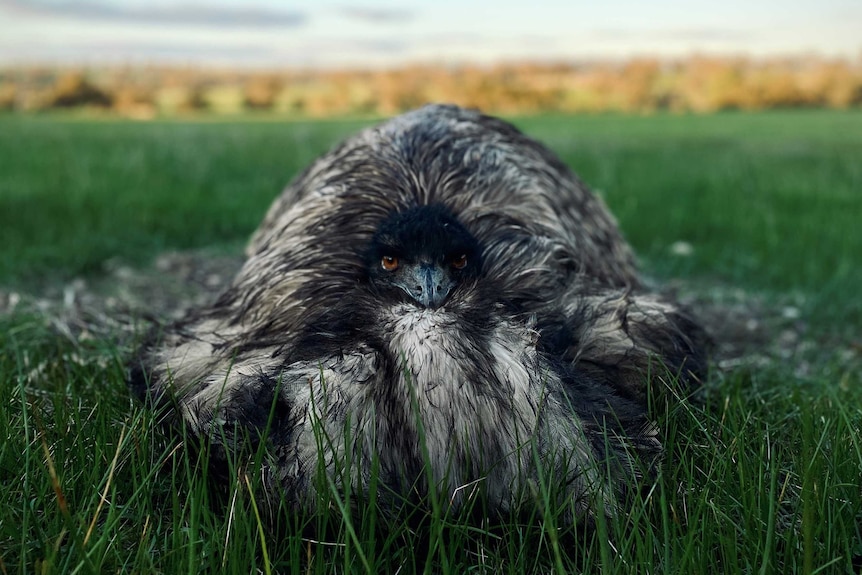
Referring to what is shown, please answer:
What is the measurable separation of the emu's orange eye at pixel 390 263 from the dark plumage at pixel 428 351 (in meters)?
0.01

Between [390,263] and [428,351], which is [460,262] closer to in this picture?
[390,263]

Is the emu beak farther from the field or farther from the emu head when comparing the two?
the field

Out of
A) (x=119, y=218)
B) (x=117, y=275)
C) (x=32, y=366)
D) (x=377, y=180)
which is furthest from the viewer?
(x=119, y=218)

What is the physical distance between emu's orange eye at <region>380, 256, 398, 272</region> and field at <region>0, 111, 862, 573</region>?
0.88 metres

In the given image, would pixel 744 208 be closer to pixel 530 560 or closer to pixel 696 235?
pixel 696 235

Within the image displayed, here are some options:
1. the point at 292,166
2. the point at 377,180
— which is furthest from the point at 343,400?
the point at 292,166

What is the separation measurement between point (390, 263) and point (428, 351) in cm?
48

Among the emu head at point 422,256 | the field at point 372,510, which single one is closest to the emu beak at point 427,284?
the emu head at point 422,256

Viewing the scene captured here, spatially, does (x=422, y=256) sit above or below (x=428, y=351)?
above

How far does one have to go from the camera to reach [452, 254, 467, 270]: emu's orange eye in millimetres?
3285

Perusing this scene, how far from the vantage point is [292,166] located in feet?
44.5

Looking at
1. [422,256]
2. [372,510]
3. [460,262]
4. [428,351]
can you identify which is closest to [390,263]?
[422,256]

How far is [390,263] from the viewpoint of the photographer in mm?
3262

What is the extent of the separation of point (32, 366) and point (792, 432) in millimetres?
3529
